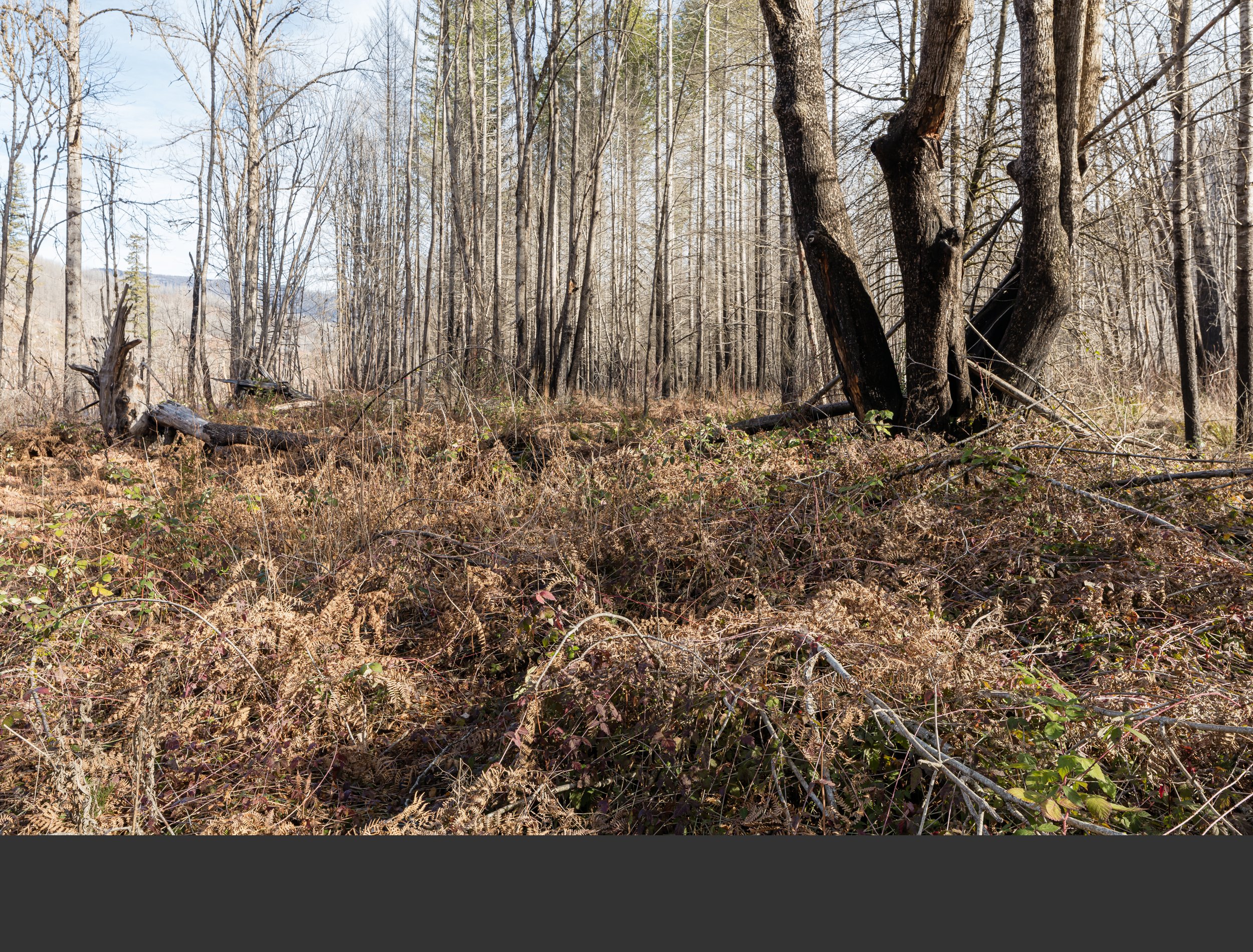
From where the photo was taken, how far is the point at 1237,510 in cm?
359

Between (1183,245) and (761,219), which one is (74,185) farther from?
(1183,245)

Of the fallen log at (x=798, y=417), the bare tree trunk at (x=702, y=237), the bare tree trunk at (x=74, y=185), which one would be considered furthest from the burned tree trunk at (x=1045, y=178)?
the bare tree trunk at (x=74, y=185)

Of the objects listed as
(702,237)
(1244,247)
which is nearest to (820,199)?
(1244,247)

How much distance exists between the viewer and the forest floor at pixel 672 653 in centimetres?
204

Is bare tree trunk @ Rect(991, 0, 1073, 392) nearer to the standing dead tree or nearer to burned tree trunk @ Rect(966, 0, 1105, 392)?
burned tree trunk @ Rect(966, 0, 1105, 392)

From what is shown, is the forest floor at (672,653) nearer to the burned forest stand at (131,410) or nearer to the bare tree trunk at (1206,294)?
the burned forest stand at (131,410)

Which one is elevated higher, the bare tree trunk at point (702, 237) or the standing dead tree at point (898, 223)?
the bare tree trunk at point (702, 237)

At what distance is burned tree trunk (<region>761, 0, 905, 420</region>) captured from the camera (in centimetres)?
483

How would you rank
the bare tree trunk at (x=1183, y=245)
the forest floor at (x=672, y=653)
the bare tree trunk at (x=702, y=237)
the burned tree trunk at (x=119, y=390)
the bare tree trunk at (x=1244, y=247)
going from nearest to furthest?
the forest floor at (x=672, y=653) < the bare tree trunk at (x=1183, y=245) < the bare tree trunk at (x=1244, y=247) < the burned tree trunk at (x=119, y=390) < the bare tree trunk at (x=702, y=237)

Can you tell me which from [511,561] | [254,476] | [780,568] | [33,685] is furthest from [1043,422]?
[254,476]

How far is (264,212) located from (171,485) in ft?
61.8

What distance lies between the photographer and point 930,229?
4574mm

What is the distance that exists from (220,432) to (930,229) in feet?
21.8

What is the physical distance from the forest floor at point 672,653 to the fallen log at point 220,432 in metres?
1.96
